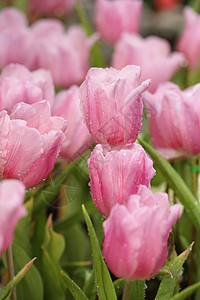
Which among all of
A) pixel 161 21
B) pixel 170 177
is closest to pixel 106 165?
pixel 170 177

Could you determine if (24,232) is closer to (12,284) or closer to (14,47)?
(12,284)

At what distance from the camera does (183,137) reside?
0.67 m

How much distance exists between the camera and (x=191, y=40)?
1.12m

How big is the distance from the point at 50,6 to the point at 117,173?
43.1 inches

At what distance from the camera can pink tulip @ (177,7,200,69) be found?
110 cm

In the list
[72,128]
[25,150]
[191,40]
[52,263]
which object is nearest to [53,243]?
[52,263]

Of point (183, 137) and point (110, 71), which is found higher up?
point (110, 71)

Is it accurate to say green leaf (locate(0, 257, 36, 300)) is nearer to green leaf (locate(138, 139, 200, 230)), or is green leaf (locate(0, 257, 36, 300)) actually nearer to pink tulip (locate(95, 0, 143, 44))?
green leaf (locate(138, 139, 200, 230))

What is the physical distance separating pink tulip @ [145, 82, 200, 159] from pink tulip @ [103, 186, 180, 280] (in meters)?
0.22

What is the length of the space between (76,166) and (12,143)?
20cm

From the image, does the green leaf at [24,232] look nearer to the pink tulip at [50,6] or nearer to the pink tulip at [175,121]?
the pink tulip at [175,121]

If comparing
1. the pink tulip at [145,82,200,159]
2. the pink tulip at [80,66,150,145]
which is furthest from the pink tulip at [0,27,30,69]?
the pink tulip at [80,66,150,145]

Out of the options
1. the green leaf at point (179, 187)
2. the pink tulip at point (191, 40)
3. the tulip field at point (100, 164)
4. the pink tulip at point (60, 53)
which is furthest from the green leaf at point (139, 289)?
the pink tulip at point (191, 40)

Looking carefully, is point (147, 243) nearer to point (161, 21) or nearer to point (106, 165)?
point (106, 165)
